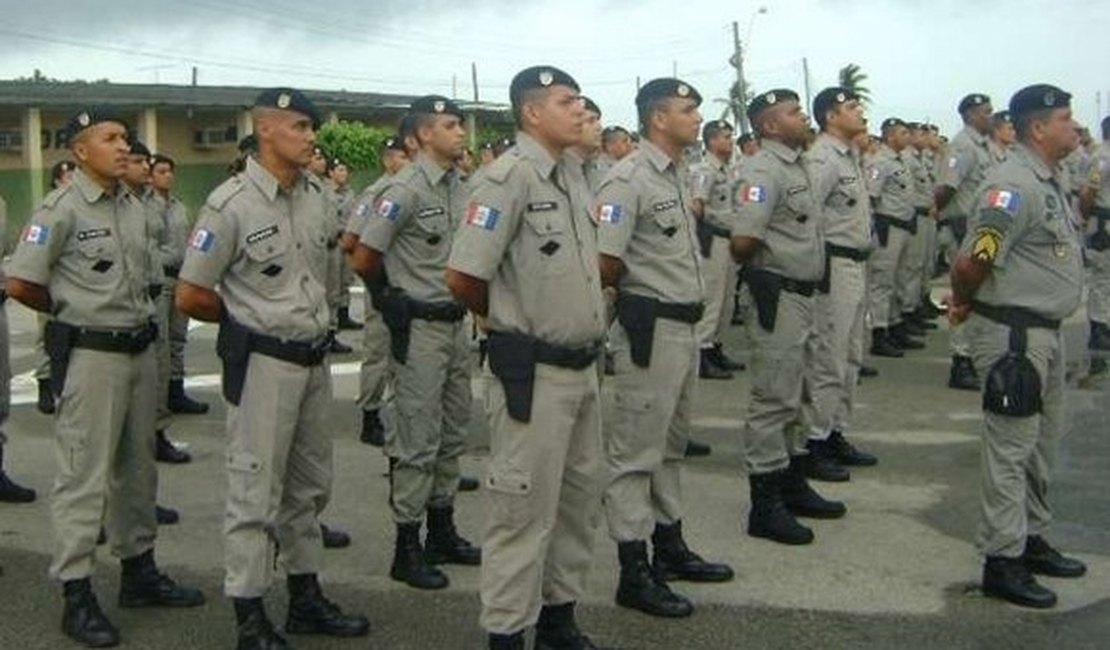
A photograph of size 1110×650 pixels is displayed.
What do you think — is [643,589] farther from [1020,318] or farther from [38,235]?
[38,235]

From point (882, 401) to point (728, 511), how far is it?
3.56 metres

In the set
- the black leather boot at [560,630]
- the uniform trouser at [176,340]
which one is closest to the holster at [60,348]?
the black leather boot at [560,630]

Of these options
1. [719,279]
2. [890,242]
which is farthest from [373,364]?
[890,242]

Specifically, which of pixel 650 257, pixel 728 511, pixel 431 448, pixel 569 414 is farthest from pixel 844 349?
pixel 569 414

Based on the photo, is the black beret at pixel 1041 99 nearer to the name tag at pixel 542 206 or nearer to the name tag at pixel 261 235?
the name tag at pixel 542 206

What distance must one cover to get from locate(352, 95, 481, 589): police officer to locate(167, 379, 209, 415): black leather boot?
13.8 ft

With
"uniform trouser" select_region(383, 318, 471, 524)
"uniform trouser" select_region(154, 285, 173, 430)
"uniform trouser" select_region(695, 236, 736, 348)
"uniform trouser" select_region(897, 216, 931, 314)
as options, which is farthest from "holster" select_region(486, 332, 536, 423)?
"uniform trouser" select_region(897, 216, 931, 314)

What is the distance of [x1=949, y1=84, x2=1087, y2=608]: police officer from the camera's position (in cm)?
537

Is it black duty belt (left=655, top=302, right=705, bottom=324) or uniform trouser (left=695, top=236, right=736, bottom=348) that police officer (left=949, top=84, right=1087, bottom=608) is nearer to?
black duty belt (left=655, top=302, right=705, bottom=324)

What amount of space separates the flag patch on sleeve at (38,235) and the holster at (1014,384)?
398 centimetres

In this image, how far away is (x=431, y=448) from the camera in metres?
5.79

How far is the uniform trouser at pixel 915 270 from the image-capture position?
12.4 meters

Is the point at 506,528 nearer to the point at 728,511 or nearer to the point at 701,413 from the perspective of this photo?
the point at 728,511

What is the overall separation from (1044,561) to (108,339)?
4.20 m
